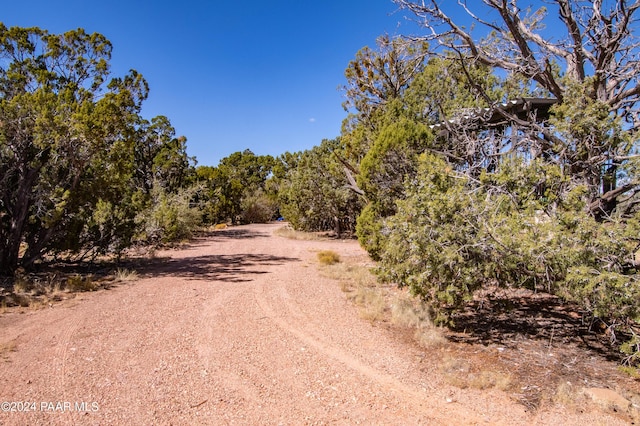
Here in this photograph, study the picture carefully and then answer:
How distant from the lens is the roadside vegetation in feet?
17.0

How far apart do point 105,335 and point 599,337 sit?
25.5 feet

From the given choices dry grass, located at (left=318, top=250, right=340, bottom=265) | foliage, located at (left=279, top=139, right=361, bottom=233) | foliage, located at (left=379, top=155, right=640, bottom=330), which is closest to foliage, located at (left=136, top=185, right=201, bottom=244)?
dry grass, located at (left=318, top=250, right=340, bottom=265)

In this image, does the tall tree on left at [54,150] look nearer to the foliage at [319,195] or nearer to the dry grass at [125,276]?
the dry grass at [125,276]

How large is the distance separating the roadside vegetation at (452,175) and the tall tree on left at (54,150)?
0.05 meters

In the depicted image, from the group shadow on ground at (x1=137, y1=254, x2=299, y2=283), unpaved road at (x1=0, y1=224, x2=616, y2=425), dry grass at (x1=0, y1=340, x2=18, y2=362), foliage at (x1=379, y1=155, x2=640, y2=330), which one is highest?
foliage at (x1=379, y1=155, x2=640, y2=330)

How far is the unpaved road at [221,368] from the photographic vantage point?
380 cm

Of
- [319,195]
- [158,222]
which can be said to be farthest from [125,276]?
[319,195]

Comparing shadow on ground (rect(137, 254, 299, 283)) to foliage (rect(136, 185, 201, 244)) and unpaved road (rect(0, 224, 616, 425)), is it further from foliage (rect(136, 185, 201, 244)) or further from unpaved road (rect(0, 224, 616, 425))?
unpaved road (rect(0, 224, 616, 425))

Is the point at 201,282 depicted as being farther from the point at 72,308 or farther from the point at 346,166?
the point at 346,166

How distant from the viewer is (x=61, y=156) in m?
10.7

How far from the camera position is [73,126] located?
10031 mm

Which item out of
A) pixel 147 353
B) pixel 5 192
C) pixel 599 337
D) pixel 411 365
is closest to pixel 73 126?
pixel 5 192

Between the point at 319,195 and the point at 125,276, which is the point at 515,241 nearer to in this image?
the point at 125,276

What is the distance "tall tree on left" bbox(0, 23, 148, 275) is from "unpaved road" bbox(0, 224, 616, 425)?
3.57 m
